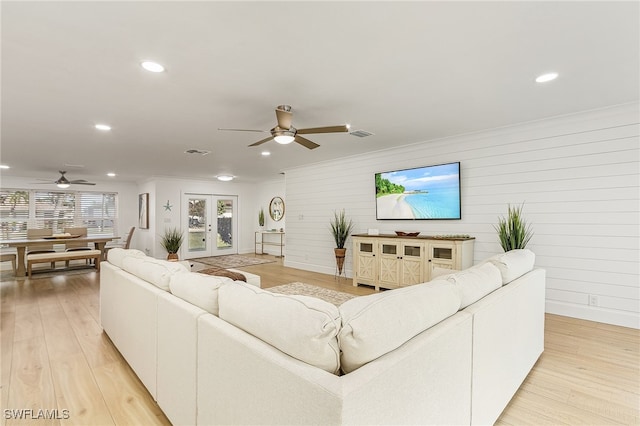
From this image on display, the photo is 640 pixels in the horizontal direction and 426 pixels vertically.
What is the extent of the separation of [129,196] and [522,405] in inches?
434

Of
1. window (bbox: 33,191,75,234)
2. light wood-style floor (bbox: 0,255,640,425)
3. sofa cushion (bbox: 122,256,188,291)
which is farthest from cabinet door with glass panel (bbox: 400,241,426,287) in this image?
window (bbox: 33,191,75,234)

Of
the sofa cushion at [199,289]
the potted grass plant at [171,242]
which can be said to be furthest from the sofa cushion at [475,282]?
the potted grass plant at [171,242]

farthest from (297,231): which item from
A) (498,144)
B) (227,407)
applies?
(227,407)

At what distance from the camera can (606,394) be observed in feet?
7.07

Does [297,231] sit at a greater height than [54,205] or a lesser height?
lesser

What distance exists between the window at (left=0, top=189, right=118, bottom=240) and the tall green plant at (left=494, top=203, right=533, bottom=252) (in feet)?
34.5

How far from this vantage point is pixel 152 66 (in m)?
2.41

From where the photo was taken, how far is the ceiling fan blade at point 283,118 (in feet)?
9.93

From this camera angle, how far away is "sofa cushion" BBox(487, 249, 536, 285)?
2117 millimetres

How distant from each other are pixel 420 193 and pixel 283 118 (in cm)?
291

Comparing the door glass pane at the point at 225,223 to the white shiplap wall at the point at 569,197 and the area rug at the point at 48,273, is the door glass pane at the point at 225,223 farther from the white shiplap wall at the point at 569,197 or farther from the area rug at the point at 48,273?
the white shiplap wall at the point at 569,197

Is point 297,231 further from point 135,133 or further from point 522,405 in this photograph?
point 522,405

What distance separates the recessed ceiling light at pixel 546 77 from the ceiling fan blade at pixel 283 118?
2311 mm

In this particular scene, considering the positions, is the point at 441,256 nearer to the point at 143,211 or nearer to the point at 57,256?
the point at 57,256
